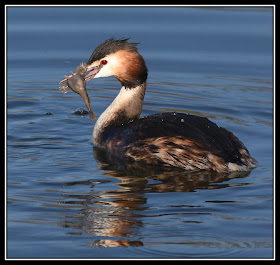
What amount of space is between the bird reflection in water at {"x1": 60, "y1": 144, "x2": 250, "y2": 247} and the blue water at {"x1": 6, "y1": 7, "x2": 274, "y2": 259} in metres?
0.01

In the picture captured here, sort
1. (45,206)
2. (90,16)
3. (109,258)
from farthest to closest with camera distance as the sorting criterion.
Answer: (90,16), (45,206), (109,258)

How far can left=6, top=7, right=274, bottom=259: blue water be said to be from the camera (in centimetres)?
660

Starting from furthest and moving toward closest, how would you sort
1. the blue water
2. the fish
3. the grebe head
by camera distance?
1. the grebe head
2. the fish
3. the blue water

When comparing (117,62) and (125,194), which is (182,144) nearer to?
(125,194)

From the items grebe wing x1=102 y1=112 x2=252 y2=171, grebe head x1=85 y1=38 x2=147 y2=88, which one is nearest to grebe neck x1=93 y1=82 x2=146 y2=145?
grebe head x1=85 y1=38 x2=147 y2=88

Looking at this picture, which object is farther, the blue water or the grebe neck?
the grebe neck

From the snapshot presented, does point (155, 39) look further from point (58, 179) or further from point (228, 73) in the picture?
point (58, 179)

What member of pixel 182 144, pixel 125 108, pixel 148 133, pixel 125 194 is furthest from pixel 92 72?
pixel 125 194

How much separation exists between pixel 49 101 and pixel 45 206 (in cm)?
383

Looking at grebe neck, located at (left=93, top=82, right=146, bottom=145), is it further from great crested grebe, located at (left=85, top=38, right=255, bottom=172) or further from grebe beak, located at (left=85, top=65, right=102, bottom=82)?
grebe beak, located at (left=85, top=65, right=102, bottom=82)

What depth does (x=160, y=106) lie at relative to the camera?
10820 mm

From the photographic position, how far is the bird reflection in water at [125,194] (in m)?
6.72

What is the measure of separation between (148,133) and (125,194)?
122cm

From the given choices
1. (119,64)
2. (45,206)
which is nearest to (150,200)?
(45,206)
